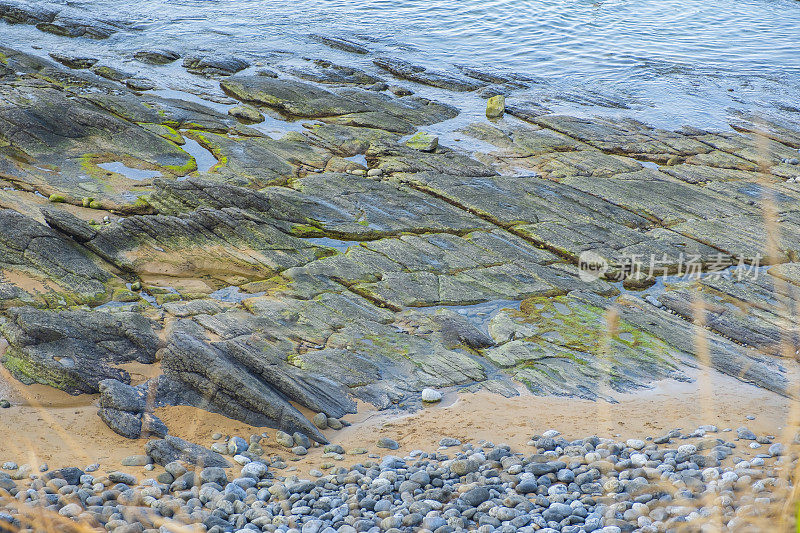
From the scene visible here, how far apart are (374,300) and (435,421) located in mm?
4319

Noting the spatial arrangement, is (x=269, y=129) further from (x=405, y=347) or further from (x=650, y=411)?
(x=650, y=411)

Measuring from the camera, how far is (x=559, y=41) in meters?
44.6

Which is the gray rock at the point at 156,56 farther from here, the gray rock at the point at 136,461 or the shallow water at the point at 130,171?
the gray rock at the point at 136,461

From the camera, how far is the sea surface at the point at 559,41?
34.5 m

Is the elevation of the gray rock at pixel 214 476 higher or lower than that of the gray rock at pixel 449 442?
higher

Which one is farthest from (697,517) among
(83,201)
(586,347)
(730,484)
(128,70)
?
(128,70)

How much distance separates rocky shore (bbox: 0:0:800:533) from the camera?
8.39m

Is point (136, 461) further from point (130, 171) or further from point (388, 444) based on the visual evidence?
point (130, 171)

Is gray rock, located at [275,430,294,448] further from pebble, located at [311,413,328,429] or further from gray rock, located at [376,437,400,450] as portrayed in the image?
gray rock, located at [376,437,400,450]

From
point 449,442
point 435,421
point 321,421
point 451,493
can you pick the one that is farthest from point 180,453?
point 435,421

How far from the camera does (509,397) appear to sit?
12.2 metres

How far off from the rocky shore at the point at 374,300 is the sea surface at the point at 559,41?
5.80 m

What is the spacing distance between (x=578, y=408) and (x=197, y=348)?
21.4ft

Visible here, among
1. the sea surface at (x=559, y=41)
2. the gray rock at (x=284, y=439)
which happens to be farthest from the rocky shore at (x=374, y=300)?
the sea surface at (x=559, y=41)
